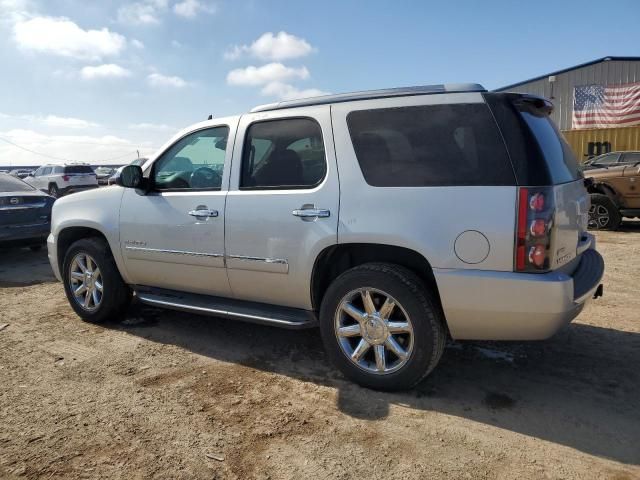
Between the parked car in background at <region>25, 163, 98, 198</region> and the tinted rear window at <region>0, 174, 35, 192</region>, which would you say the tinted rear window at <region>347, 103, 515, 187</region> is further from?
the parked car in background at <region>25, 163, 98, 198</region>

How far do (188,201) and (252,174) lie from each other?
2.00 feet

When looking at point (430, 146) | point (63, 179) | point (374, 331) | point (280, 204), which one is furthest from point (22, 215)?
point (63, 179)

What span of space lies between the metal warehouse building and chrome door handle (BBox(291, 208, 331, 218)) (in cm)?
1780

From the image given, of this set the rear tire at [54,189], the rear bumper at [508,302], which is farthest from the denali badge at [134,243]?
the rear tire at [54,189]

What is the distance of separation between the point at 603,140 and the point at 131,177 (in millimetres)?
19316

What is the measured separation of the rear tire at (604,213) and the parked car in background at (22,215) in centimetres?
1024

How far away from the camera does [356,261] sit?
344 centimetres

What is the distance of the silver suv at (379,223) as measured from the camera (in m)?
2.76

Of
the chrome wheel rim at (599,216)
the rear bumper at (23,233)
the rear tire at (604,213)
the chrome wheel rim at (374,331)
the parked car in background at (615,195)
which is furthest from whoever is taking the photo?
the chrome wheel rim at (599,216)

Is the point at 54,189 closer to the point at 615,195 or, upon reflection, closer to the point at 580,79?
the point at 615,195

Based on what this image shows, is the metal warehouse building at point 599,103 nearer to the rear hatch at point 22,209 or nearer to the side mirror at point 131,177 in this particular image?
the rear hatch at point 22,209

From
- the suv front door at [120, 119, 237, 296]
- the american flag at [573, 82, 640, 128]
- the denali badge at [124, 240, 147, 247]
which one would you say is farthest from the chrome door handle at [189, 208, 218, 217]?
the american flag at [573, 82, 640, 128]

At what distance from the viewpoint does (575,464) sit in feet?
7.96

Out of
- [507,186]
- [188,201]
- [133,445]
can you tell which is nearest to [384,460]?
[133,445]
